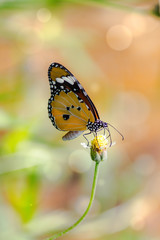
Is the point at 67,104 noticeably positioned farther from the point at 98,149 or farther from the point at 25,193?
the point at 25,193

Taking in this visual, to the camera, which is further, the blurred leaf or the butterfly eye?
the blurred leaf

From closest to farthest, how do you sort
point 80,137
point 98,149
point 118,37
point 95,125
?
point 98,149
point 95,125
point 80,137
point 118,37

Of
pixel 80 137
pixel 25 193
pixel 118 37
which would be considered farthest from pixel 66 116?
pixel 118 37

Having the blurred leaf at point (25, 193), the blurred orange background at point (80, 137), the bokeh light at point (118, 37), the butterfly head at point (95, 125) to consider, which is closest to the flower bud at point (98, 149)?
the butterfly head at point (95, 125)

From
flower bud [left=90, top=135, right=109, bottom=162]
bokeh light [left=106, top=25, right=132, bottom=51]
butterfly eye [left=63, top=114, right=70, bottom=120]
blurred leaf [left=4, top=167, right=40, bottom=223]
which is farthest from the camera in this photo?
bokeh light [left=106, top=25, right=132, bottom=51]

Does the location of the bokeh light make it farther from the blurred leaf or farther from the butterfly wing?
the butterfly wing

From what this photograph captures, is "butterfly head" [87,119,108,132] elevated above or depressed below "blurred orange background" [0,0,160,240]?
below

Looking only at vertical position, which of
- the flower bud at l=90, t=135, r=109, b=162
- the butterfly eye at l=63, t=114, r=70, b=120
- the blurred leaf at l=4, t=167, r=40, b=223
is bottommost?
the flower bud at l=90, t=135, r=109, b=162

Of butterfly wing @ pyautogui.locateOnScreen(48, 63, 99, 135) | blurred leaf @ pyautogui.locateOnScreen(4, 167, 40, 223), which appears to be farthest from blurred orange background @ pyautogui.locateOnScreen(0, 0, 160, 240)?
butterfly wing @ pyautogui.locateOnScreen(48, 63, 99, 135)
